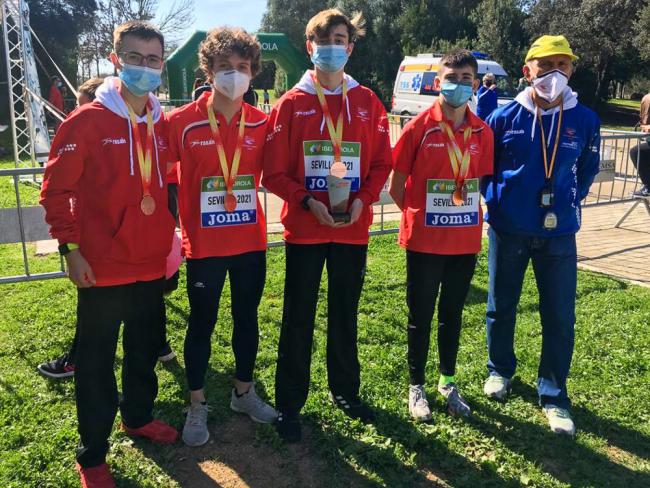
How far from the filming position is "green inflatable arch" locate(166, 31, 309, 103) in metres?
18.5

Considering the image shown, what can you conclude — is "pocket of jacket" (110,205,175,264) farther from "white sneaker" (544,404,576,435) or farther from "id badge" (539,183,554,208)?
"white sneaker" (544,404,576,435)

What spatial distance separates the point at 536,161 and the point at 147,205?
2244 mm

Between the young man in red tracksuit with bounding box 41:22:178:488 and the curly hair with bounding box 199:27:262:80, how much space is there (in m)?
0.26

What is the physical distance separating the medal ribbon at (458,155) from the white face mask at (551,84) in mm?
510

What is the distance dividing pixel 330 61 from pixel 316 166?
554mm

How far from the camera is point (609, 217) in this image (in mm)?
9484

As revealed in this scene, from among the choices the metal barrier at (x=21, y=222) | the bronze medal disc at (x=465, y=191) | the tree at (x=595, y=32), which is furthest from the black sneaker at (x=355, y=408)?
the tree at (x=595, y=32)

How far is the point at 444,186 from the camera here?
10.7ft

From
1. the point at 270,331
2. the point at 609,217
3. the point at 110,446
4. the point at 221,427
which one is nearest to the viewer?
the point at 110,446

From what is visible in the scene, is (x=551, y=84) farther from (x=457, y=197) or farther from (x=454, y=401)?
(x=454, y=401)

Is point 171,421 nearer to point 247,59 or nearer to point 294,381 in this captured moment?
point 294,381

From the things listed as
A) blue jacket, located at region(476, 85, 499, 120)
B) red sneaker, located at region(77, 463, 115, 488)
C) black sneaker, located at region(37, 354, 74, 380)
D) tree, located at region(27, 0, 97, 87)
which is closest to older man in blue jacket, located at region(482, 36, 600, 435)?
red sneaker, located at region(77, 463, 115, 488)

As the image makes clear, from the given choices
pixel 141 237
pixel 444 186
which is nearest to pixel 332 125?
pixel 444 186

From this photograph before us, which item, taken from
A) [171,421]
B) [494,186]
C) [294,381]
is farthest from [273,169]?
[171,421]
